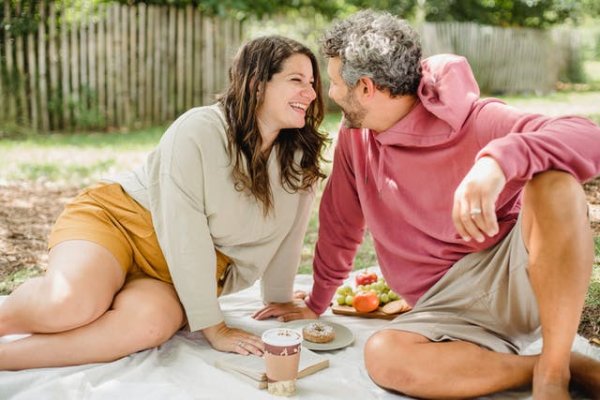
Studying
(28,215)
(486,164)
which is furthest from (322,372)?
(28,215)

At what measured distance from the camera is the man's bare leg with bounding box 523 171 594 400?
221 centimetres

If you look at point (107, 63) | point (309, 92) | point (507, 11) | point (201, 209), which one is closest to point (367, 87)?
point (309, 92)

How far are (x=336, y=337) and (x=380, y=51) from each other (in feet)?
4.31

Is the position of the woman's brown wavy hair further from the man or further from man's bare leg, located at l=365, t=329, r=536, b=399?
man's bare leg, located at l=365, t=329, r=536, b=399

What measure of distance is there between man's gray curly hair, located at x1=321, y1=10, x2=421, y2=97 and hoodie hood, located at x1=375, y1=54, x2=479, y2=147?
0.27 feet

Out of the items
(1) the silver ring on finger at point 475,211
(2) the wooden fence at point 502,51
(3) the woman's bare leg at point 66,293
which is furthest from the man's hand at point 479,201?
(2) the wooden fence at point 502,51

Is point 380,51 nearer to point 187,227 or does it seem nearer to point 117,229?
point 187,227

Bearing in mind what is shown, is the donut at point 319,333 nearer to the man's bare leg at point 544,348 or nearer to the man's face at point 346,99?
the man's bare leg at point 544,348

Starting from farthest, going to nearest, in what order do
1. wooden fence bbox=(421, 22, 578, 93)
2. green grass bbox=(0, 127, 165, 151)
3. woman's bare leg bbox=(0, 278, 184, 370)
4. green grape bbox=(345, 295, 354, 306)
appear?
wooden fence bbox=(421, 22, 578, 93), green grass bbox=(0, 127, 165, 151), green grape bbox=(345, 295, 354, 306), woman's bare leg bbox=(0, 278, 184, 370)

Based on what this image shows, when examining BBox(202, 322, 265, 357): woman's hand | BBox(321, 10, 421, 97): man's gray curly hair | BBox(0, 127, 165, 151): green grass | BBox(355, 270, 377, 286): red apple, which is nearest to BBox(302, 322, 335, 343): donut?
BBox(202, 322, 265, 357): woman's hand

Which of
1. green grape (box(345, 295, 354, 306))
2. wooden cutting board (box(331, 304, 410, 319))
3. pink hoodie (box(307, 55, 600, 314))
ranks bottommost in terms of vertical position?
wooden cutting board (box(331, 304, 410, 319))

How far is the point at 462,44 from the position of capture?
15.2m

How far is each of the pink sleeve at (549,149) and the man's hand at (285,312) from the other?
1483 mm

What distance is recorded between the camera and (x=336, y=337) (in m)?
3.14
